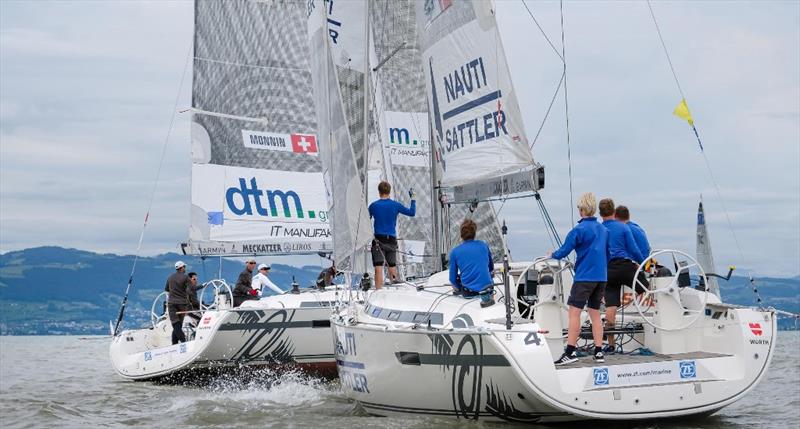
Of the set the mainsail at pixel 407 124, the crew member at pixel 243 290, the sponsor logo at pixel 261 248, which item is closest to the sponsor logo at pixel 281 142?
the mainsail at pixel 407 124

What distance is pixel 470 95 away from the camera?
45.9 ft

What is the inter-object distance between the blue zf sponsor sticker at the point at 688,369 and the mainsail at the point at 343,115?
163 inches

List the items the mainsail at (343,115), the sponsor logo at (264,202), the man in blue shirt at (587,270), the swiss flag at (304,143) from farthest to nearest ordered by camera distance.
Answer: the swiss flag at (304,143), the sponsor logo at (264,202), the mainsail at (343,115), the man in blue shirt at (587,270)

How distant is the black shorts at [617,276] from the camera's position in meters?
10.5

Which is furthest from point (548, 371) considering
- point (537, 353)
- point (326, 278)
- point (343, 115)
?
point (326, 278)

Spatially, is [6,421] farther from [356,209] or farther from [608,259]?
[608,259]

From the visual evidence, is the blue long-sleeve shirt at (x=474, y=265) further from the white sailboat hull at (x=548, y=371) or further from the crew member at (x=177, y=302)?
the crew member at (x=177, y=302)

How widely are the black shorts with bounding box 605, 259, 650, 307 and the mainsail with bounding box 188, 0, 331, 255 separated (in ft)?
36.6

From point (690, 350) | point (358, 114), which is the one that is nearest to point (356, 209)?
point (358, 114)

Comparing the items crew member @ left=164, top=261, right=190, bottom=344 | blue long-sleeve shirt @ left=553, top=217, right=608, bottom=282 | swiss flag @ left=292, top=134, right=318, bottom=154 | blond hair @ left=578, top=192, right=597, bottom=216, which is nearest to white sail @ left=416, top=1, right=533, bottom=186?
blond hair @ left=578, top=192, right=597, bottom=216

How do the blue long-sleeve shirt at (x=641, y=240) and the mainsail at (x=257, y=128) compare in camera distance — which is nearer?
the blue long-sleeve shirt at (x=641, y=240)

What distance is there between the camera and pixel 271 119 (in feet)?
70.5

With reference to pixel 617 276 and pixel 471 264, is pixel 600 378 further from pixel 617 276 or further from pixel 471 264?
pixel 471 264

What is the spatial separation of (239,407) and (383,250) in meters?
2.53
